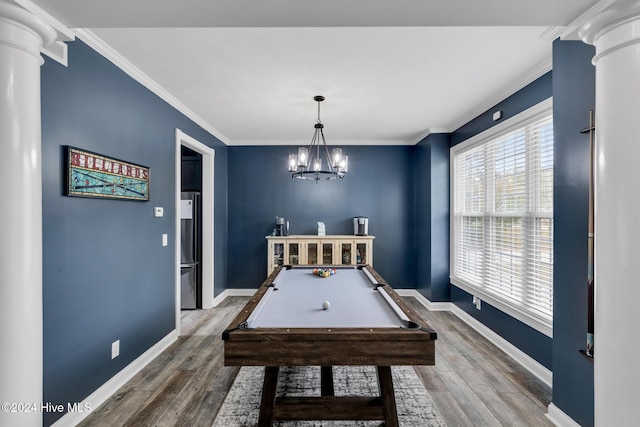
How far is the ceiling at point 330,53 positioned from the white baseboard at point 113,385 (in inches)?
92.3

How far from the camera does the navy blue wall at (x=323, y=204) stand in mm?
5332

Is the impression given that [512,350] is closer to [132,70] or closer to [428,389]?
[428,389]

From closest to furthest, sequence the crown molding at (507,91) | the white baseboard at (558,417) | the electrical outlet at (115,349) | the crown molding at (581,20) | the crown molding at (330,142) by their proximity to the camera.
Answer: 1. the crown molding at (581,20)
2. the white baseboard at (558,417)
3. the electrical outlet at (115,349)
4. the crown molding at (507,91)
5. the crown molding at (330,142)

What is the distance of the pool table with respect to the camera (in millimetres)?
1614

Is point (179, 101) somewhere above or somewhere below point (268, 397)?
above

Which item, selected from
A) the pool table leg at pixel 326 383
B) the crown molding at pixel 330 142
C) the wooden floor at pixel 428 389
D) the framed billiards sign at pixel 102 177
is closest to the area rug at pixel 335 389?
the wooden floor at pixel 428 389

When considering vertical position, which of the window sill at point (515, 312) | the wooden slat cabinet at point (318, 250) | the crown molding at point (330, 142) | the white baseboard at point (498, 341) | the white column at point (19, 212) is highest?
the crown molding at point (330, 142)

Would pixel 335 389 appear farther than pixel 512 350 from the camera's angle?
No

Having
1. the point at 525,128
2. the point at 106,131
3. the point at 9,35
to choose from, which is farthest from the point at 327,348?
the point at 525,128

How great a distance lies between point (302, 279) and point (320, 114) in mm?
2065

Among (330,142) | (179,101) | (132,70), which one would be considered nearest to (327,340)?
(132,70)

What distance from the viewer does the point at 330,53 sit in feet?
7.83

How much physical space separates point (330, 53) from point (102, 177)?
197cm

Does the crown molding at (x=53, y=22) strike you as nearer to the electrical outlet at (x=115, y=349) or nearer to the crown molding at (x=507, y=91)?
the electrical outlet at (x=115, y=349)
